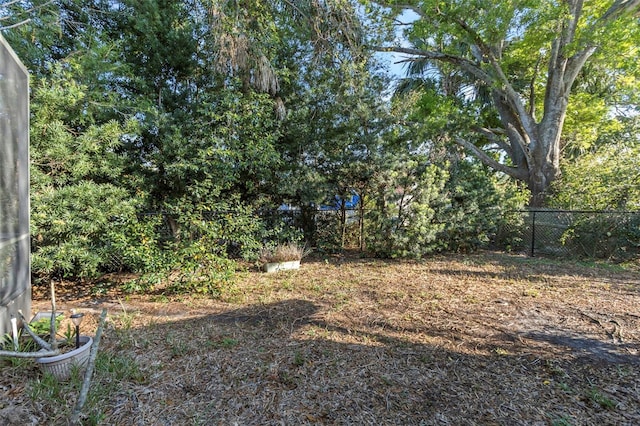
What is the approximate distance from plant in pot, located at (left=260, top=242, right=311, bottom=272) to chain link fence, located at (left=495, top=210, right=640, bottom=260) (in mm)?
5485

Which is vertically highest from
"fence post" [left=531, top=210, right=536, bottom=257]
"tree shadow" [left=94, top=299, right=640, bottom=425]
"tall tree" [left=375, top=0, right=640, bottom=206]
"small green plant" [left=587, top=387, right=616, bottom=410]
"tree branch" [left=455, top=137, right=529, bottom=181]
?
"tall tree" [left=375, top=0, right=640, bottom=206]

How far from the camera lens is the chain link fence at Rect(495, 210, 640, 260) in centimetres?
638

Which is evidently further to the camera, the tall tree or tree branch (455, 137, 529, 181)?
tree branch (455, 137, 529, 181)

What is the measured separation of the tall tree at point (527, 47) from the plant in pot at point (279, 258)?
5106 millimetres

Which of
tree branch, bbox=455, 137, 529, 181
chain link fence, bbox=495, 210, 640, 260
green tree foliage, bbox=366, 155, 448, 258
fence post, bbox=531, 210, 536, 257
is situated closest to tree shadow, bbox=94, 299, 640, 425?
green tree foliage, bbox=366, 155, 448, 258

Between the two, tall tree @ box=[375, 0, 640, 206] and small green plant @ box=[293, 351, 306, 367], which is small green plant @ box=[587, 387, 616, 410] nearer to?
small green plant @ box=[293, 351, 306, 367]

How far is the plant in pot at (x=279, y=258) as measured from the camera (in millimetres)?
5625

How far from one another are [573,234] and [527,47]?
5.90 meters

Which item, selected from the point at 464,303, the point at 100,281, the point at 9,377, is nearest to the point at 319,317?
the point at 464,303

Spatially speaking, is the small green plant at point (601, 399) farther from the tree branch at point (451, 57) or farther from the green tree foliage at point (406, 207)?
the tree branch at point (451, 57)

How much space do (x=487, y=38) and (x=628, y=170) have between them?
477cm

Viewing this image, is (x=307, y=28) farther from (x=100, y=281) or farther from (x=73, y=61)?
(x=100, y=281)

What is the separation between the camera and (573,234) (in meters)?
6.95

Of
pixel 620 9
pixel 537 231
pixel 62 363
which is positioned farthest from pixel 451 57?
pixel 62 363
